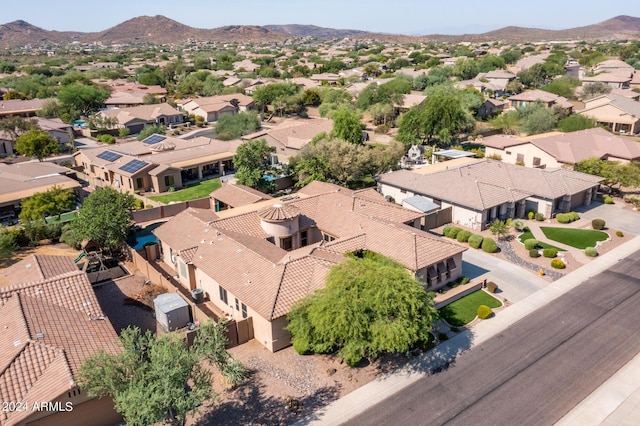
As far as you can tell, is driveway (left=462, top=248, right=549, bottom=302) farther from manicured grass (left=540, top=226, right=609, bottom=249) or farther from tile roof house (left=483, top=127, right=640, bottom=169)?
tile roof house (left=483, top=127, right=640, bottom=169)

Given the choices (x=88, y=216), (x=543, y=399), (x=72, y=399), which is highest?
(x=88, y=216)

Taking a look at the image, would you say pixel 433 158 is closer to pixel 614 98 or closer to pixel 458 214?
pixel 458 214

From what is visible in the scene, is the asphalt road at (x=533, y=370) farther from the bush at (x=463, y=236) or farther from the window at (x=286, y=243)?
the window at (x=286, y=243)

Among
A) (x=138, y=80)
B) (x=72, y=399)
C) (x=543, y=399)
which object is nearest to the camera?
(x=72, y=399)

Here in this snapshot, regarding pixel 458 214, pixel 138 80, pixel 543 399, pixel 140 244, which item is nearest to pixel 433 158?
pixel 458 214

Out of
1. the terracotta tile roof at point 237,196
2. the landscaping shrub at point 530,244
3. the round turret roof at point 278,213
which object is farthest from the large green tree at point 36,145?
the landscaping shrub at point 530,244

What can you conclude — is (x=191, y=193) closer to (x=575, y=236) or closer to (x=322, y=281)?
(x=322, y=281)

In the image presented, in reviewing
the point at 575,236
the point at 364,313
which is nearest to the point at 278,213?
the point at 364,313
